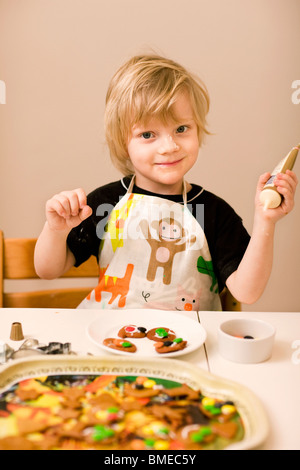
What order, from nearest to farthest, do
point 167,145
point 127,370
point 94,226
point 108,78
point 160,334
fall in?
point 127,370 < point 160,334 < point 167,145 < point 94,226 < point 108,78

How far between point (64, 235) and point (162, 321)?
0.84 feet

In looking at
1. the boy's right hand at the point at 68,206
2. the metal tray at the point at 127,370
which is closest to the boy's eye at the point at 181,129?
the boy's right hand at the point at 68,206

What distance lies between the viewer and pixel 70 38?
3.53 feet

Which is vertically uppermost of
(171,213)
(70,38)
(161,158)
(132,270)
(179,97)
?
(70,38)

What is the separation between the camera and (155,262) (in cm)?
89

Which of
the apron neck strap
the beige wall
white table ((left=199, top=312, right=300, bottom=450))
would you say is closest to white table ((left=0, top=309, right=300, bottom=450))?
white table ((left=199, top=312, right=300, bottom=450))

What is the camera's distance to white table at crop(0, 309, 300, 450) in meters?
0.44

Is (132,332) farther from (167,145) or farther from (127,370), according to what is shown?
(167,145)

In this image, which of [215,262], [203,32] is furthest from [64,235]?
[203,32]

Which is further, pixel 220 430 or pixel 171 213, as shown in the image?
pixel 171 213

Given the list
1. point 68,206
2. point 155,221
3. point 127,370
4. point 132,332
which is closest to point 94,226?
point 155,221

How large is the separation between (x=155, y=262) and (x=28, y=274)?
0.83ft

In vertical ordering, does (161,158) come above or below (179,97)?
below

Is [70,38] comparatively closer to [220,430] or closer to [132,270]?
[132,270]
